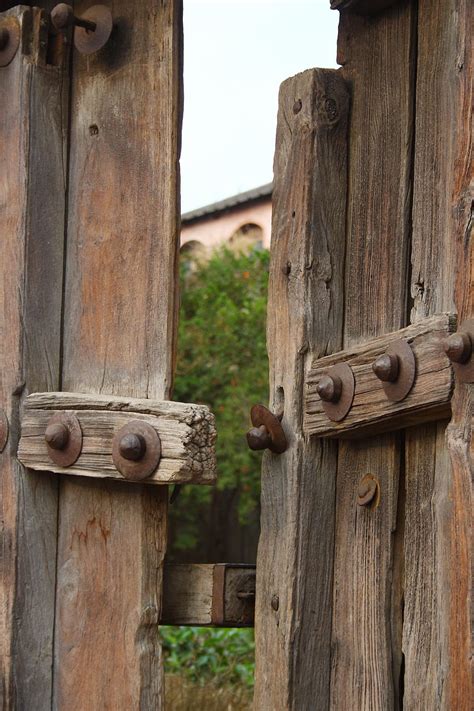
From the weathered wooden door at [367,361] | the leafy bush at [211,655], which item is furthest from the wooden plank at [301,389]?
the leafy bush at [211,655]

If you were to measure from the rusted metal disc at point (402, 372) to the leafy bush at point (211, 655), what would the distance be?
3.64m

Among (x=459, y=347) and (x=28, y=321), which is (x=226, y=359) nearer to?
(x=28, y=321)

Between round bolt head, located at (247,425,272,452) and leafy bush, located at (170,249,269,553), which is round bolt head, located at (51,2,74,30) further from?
leafy bush, located at (170,249,269,553)

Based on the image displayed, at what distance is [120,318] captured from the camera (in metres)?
2.79

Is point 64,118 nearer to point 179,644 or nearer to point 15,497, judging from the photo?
point 15,497

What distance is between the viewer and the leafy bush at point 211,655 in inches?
236

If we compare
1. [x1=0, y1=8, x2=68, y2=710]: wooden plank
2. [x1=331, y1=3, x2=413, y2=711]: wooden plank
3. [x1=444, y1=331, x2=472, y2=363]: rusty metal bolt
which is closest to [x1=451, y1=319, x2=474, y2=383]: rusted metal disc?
[x1=444, y1=331, x2=472, y2=363]: rusty metal bolt

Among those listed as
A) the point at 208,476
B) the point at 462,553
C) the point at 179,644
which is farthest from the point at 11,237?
the point at 179,644

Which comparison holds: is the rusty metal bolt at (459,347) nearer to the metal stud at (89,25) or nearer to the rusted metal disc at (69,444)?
the rusted metal disc at (69,444)

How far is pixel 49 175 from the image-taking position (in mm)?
2908

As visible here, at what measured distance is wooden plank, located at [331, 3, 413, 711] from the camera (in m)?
2.51

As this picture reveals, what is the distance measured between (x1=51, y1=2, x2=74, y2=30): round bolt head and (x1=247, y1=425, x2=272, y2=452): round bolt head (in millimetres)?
1062

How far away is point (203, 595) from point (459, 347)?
1029mm

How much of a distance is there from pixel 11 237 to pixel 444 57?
113 cm
